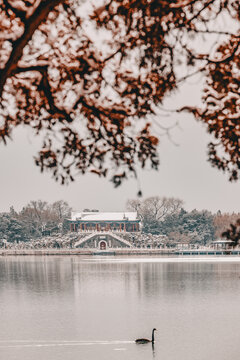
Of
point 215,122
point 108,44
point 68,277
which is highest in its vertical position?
point 108,44

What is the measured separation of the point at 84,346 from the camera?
25.8 metres

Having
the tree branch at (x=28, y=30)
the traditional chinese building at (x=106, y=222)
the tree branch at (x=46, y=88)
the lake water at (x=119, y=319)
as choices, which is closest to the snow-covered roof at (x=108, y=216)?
the traditional chinese building at (x=106, y=222)

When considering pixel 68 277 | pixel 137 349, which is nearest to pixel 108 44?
pixel 137 349

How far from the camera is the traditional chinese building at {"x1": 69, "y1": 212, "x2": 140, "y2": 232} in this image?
113188 millimetres

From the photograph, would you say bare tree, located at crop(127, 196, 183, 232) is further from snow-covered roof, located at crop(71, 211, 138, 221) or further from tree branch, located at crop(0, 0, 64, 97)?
tree branch, located at crop(0, 0, 64, 97)

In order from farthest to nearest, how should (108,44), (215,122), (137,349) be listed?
(137,349), (215,122), (108,44)

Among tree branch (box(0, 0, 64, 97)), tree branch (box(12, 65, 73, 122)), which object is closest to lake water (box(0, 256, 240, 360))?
tree branch (box(12, 65, 73, 122))

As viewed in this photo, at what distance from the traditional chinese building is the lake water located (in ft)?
186

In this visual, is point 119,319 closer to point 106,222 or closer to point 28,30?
point 28,30

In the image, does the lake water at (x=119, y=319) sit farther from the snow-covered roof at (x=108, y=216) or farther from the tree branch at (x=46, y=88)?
the snow-covered roof at (x=108, y=216)

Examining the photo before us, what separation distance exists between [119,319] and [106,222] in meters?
81.5

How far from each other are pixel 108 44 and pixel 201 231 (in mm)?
104013

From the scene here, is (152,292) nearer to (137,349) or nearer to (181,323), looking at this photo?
(181,323)

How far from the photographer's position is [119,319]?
107ft
